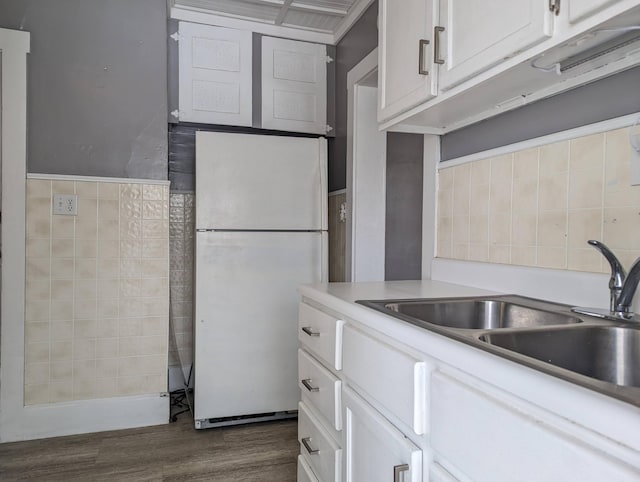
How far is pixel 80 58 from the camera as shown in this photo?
2.48 metres

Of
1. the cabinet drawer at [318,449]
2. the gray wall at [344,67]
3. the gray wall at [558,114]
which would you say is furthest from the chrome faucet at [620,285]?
the gray wall at [344,67]

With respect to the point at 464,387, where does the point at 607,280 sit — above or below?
above

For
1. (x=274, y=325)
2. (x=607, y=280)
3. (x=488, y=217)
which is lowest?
(x=274, y=325)

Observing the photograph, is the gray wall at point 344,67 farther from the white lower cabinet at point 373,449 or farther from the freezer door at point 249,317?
the white lower cabinet at point 373,449

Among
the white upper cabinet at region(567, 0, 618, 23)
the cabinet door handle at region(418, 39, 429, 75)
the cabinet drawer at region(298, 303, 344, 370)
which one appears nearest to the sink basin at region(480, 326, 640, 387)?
the cabinet drawer at region(298, 303, 344, 370)

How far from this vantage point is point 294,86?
10.1 feet

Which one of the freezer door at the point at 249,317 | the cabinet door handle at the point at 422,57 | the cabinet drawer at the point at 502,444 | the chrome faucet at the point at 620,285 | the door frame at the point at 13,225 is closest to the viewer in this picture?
the cabinet drawer at the point at 502,444

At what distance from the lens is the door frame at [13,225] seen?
2354mm

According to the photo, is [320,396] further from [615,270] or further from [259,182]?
[259,182]

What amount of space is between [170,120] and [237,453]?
1915mm

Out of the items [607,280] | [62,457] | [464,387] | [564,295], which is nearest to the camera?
[464,387]

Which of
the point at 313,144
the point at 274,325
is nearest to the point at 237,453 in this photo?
the point at 274,325

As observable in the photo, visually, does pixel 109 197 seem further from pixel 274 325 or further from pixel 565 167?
pixel 565 167

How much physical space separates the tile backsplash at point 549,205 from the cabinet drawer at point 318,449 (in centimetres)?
79
